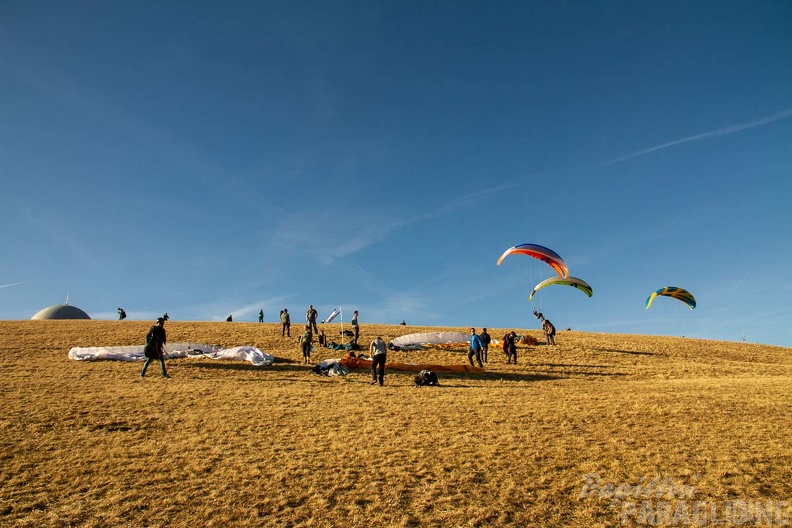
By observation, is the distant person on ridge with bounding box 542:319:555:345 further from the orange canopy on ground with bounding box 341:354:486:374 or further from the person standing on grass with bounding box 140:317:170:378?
the person standing on grass with bounding box 140:317:170:378

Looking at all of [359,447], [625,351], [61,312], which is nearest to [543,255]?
[625,351]

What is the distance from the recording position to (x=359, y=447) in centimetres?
1082

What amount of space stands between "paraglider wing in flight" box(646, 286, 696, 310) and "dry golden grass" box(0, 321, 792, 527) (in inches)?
774

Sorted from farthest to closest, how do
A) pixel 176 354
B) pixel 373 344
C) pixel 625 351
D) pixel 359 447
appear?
pixel 625 351
pixel 176 354
pixel 373 344
pixel 359 447

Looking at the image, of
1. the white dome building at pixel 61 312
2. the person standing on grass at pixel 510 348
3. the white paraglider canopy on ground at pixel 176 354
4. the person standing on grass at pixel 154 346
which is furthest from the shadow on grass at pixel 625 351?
the white dome building at pixel 61 312

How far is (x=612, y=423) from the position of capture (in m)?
13.2

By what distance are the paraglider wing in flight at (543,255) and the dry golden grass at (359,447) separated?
14330mm

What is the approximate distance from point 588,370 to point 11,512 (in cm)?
2482

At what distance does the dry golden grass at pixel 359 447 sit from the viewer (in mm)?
7805

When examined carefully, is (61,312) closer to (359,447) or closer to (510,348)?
(510,348)

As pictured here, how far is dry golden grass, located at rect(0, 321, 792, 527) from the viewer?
7805 mm

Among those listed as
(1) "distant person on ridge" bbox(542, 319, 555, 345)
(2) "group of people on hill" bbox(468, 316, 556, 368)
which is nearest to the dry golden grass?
(2) "group of people on hill" bbox(468, 316, 556, 368)

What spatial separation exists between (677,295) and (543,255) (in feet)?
46.4

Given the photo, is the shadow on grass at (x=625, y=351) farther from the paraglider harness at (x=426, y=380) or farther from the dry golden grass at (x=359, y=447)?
the paraglider harness at (x=426, y=380)
